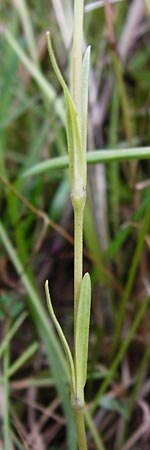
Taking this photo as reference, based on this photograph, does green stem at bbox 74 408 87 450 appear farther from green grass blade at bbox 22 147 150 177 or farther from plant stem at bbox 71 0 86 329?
green grass blade at bbox 22 147 150 177

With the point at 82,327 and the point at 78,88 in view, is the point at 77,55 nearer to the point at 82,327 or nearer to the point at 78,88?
the point at 78,88

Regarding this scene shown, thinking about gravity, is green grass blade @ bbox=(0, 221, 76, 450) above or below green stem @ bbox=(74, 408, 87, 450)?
above

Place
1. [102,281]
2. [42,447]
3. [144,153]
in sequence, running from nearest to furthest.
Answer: [144,153] < [42,447] < [102,281]

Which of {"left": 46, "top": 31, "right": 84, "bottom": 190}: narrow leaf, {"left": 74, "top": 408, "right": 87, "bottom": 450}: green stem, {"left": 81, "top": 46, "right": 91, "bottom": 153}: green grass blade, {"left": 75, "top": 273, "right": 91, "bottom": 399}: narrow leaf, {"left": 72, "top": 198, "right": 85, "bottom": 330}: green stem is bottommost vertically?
{"left": 74, "top": 408, "right": 87, "bottom": 450}: green stem

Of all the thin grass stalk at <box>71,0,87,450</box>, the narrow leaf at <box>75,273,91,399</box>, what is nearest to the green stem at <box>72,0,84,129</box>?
the thin grass stalk at <box>71,0,87,450</box>

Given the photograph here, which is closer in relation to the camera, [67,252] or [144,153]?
[144,153]

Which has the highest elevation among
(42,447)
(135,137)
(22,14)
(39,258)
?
(22,14)

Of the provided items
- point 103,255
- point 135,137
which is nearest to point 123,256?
point 103,255

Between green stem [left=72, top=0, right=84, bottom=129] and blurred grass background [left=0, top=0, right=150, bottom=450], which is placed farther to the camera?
blurred grass background [left=0, top=0, right=150, bottom=450]

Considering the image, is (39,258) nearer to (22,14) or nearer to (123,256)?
(123,256)

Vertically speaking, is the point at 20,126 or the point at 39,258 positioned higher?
the point at 20,126
